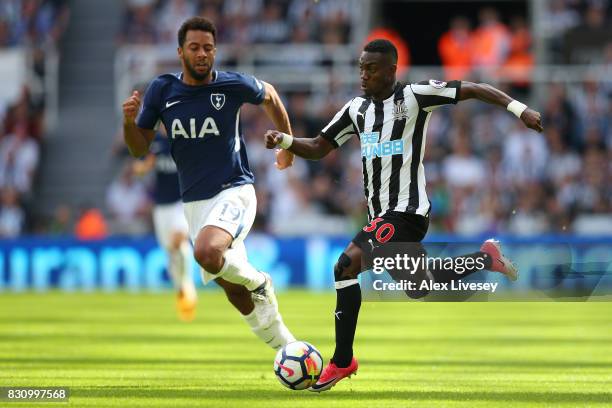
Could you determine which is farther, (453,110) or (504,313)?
(453,110)

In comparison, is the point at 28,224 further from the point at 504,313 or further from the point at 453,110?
the point at 504,313

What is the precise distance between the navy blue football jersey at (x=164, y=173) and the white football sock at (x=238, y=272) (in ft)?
19.6

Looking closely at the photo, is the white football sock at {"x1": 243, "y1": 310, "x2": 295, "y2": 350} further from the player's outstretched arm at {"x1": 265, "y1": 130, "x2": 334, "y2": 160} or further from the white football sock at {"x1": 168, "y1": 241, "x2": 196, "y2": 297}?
the white football sock at {"x1": 168, "y1": 241, "x2": 196, "y2": 297}

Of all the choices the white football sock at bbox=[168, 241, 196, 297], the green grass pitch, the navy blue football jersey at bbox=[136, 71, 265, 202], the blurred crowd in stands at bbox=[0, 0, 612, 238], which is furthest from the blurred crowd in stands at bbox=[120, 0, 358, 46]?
the navy blue football jersey at bbox=[136, 71, 265, 202]

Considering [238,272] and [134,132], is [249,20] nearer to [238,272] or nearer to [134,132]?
[134,132]

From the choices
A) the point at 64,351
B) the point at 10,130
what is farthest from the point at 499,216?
the point at 64,351

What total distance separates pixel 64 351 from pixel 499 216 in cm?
1161

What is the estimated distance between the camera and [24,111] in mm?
24625

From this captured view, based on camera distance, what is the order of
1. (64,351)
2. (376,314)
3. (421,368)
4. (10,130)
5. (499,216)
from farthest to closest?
(10,130) → (499,216) → (376,314) → (64,351) → (421,368)

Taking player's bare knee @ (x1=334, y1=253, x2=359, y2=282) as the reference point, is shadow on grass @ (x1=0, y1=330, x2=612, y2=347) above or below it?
below

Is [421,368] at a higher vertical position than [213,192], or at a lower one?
lower

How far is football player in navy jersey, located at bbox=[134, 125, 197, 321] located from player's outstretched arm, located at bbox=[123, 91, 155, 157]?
17.8ft

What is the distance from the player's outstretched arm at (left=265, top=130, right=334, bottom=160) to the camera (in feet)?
27.1

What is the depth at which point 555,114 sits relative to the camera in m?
22.2
